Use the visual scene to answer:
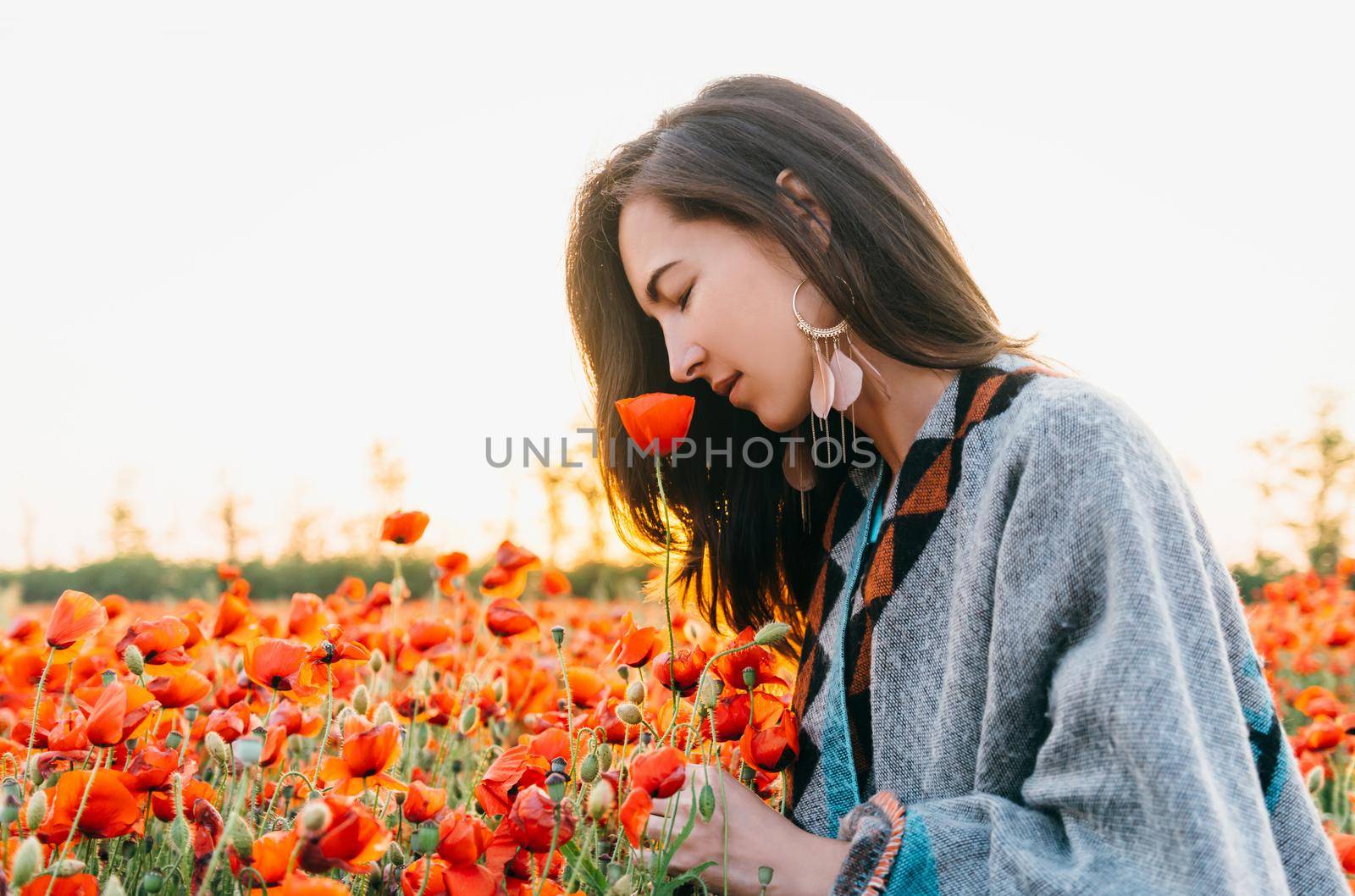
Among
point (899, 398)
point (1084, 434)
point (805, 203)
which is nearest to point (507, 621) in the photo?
point (899, 398)

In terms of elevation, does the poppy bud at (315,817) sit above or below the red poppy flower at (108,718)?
above

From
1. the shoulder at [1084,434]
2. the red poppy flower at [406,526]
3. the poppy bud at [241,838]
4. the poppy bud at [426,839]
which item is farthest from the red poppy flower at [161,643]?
the shoulder at [1084,434]

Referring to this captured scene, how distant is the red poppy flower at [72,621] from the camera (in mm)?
1559

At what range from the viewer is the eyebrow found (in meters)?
1.92

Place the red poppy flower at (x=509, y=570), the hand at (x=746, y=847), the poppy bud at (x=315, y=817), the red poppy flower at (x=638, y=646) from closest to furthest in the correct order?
the poppy bud at (x=315, y=817) → the hand at (x=746, y=847) → the red poppy flower at (x=638, y=646) → the red poppy flower at (x=509, y=570)

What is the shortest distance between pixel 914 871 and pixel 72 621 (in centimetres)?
121

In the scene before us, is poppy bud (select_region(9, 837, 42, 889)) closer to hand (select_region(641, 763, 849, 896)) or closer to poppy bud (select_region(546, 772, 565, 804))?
poppy bud (select_region(546, 772, 565, 804))

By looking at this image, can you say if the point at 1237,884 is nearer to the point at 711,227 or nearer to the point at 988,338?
the point at 988,338

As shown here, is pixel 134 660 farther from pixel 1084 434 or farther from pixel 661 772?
pixel 1084 434

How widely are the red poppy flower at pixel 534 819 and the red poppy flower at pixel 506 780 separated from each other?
0.08 metres

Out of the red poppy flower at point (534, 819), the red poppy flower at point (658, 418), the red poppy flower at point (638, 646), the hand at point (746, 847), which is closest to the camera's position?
the red poppy flower at point (534, 819)

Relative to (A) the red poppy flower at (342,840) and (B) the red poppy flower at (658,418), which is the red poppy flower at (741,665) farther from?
(A) the red poppy flower at (342,840)

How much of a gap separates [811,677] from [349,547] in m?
13.9

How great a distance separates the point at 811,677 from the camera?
1974 millimetres
